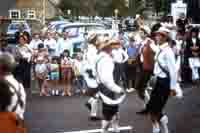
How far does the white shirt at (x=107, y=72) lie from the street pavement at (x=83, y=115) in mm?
1969

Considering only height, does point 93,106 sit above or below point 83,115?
above

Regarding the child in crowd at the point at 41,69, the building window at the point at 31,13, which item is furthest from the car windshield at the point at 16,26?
the building window at the point at 31,13

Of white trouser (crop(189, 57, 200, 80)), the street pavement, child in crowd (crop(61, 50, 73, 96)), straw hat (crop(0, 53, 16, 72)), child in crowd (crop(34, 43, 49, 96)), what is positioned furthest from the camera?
white trouser (crop(189, 57, 200, 80))

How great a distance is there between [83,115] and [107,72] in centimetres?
376

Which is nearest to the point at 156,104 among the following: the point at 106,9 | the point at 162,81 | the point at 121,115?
the point at 162,81

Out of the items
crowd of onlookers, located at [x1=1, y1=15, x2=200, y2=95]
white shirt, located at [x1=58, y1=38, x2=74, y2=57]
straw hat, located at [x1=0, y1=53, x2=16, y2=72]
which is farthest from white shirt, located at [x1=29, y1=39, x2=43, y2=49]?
straw hat, located at [x1=0, y1=53, x2=16, y2=72]

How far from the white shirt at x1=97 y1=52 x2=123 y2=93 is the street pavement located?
1969mm

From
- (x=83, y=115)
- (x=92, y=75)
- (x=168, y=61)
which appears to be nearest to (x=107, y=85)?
(x=168, y=61)

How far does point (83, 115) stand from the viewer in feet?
43.2

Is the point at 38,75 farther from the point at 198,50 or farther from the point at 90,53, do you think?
the point at 198,50

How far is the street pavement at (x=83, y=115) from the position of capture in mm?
11695

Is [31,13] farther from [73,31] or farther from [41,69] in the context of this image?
[41,69]

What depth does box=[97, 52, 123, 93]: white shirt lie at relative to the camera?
954 cm

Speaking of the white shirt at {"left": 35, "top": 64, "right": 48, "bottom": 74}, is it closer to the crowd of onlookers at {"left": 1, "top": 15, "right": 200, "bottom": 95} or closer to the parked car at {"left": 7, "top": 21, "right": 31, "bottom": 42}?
the crowd of onlookers at {"left": 1, "top": 15, "right": 200, "bottom": 95}
